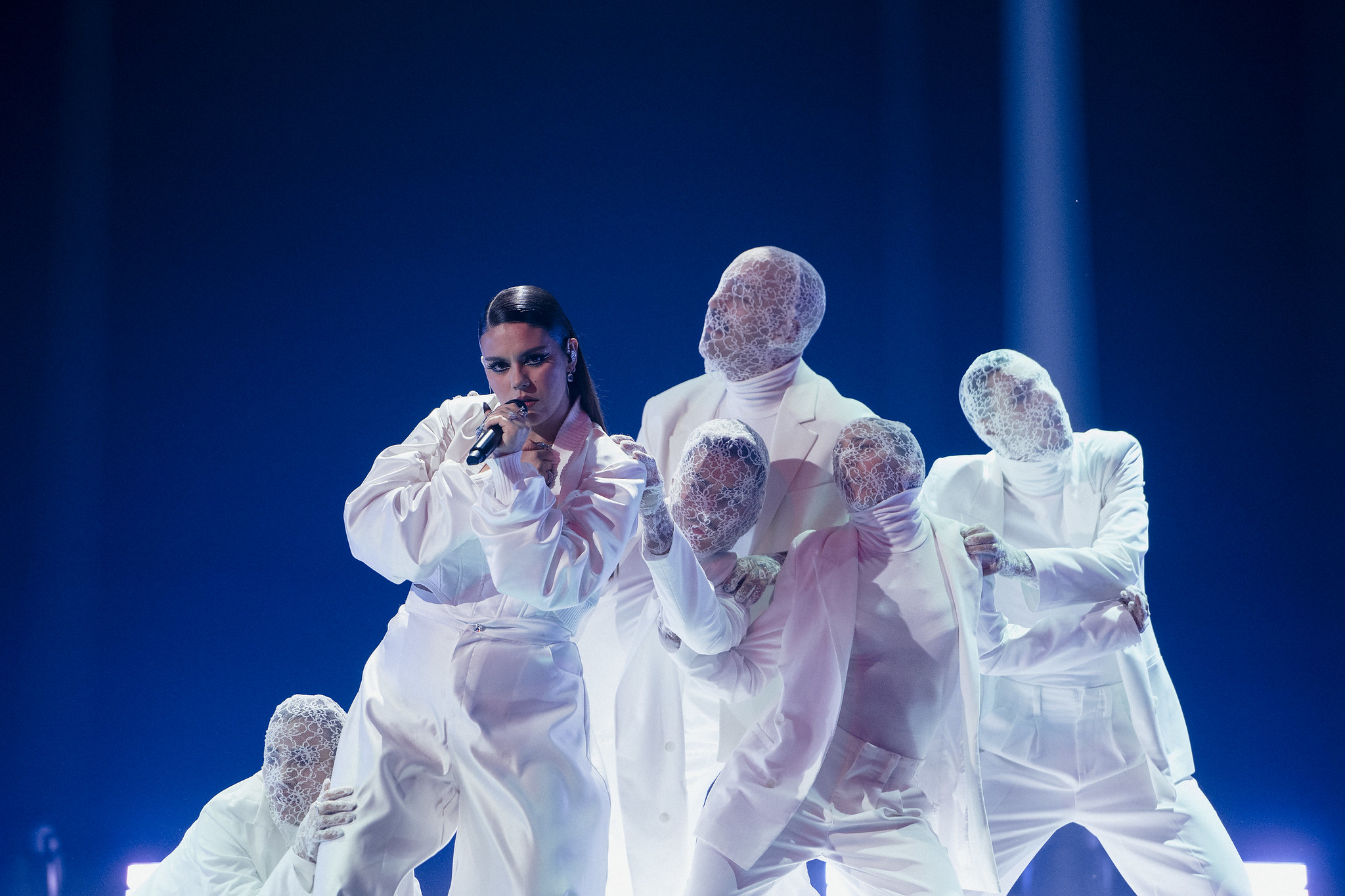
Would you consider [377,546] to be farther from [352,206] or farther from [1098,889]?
[1098,889]

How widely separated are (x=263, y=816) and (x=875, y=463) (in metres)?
2.27

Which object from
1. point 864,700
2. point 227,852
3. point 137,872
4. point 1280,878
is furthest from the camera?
point 137,872

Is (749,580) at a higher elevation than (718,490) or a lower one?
lower

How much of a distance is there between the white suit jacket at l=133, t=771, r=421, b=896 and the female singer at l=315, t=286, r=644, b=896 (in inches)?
44.8

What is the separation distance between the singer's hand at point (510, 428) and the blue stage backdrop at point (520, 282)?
8.41 ft

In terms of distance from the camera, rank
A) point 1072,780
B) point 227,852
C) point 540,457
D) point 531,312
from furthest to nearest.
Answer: point 227,852, point 1072,780, point 531,312, point 540,457

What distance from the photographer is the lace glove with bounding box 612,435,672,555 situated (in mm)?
2625

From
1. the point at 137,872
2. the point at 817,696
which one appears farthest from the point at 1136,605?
the point at 137,872

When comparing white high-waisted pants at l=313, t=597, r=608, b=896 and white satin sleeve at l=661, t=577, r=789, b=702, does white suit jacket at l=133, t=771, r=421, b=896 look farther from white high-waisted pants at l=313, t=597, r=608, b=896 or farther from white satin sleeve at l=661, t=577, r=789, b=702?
white satin sleeve at l=661, t=577, r=789, b=702

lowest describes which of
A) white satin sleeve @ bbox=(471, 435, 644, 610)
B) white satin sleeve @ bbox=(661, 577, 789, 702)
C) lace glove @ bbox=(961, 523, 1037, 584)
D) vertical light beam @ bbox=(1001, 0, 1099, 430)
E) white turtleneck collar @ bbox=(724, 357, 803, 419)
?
white satin sleeve @ bbox=(661, 577, 789, 702)

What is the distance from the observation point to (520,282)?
196 inches

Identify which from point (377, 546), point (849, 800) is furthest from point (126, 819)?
point (849, 800)

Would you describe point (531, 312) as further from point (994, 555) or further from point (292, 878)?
point (292, 878)

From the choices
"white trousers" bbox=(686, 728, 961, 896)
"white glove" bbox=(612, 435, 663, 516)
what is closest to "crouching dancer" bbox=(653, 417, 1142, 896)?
"white trousers" bbox=(686, 728, 961, 896)
